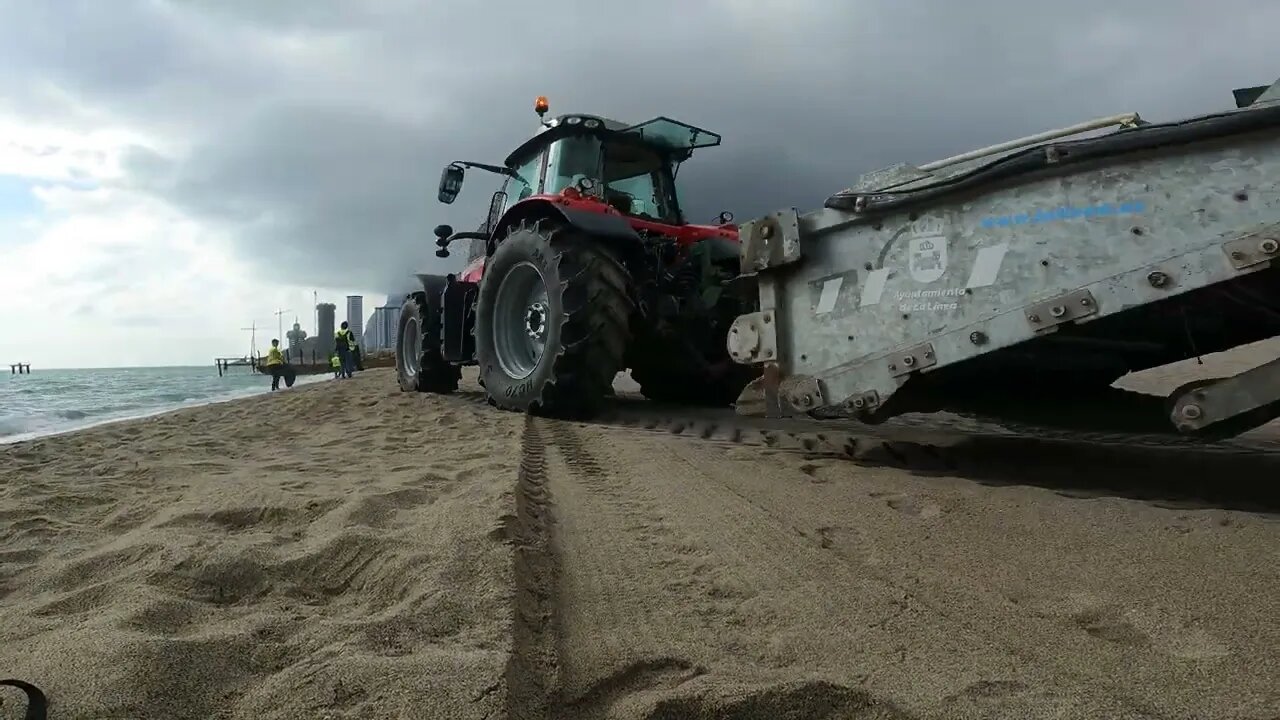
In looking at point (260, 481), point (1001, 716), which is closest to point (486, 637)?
point (1001, 716)

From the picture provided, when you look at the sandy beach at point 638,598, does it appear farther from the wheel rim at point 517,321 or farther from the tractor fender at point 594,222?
the wheel rim at point 517,321

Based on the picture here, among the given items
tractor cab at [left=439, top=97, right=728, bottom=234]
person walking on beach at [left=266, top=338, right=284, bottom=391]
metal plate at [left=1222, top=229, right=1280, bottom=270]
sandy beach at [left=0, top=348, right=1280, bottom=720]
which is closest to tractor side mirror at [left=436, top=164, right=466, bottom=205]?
tractor cab at [left=439, top=97, right=728, bottom=234]

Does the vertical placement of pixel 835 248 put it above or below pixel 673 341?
above

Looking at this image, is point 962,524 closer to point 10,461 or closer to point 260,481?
point 260,481

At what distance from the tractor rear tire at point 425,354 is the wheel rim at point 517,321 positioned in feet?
6.62

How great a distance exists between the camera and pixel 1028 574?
173 cm

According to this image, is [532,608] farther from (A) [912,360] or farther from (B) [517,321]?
→ (B) [517,321]

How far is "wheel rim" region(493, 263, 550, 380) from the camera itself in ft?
17.1

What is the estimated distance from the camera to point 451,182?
649 cm

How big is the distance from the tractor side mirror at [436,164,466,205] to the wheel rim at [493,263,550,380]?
5.43 ft

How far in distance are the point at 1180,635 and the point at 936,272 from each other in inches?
65.3

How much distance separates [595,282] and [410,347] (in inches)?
179

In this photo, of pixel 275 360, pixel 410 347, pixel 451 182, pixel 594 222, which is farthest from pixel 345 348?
pixel 594 222

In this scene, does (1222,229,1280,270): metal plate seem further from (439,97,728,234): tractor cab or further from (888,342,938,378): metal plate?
(439,97,728,234): tractor cab
